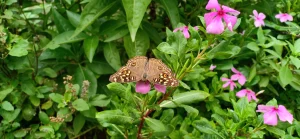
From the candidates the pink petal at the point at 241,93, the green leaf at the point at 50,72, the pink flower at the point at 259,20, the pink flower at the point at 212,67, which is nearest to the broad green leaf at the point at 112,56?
the green leaf at the point at 50,72

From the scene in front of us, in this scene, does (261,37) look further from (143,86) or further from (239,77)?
(143,86)

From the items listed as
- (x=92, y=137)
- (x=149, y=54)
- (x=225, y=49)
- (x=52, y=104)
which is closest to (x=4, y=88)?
(x=52, y=104)

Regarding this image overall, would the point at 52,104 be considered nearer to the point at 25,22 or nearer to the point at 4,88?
the point at 4,88

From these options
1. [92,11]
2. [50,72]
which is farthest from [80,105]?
[92,11]

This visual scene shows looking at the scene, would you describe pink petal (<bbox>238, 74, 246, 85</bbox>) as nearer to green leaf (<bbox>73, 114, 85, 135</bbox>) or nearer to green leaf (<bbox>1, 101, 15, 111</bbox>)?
green leaf (<bbox>73, 114, 85, 135</bbox>)

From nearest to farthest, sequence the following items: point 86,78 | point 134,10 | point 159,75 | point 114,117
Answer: point 159,75
point 114,117
point 134,10
point 86,78
